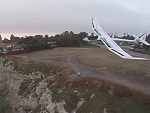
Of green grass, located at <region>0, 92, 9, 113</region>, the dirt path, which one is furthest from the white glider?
green grass, located at <region>0, 92, 9, 113</region>

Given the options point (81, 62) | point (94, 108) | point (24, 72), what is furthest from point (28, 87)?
point (94, 108)

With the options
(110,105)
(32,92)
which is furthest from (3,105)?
(110,105)

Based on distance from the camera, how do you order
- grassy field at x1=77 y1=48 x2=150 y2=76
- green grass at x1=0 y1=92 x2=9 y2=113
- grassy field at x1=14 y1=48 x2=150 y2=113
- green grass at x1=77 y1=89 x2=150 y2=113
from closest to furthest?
1. green grass at x1=77 y1=89 x2=150 y2=113
2. grassy field at x1=14 y1=48 x2=150 y2=113
3. grassy field at x1=77 y1=48 x2=150 y2=76
4. green grass at x1=0 y1=92 x2=9 y2=113

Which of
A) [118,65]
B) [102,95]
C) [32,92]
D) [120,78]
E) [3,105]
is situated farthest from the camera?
[3,105]

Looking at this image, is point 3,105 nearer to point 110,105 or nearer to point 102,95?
point 102,95

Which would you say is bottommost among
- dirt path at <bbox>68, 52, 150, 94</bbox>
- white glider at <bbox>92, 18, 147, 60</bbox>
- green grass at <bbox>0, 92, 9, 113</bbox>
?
green grass at <bbox>0, 92, 9, 113</bbox>

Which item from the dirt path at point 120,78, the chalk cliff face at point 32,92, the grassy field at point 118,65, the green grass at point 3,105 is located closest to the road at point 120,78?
the dirt path at point 120,78

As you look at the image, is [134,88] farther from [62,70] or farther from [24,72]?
[24,72]

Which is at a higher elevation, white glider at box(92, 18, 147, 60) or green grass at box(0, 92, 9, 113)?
white glider at box(92, 18, 147, 60)

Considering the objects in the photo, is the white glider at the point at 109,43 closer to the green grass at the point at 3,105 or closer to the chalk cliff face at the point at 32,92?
the chalk cliff face at the point at 32,92

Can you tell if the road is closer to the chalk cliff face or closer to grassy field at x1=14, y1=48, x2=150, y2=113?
grassy field at x1=14, y1=48, x2=150, y2=113
